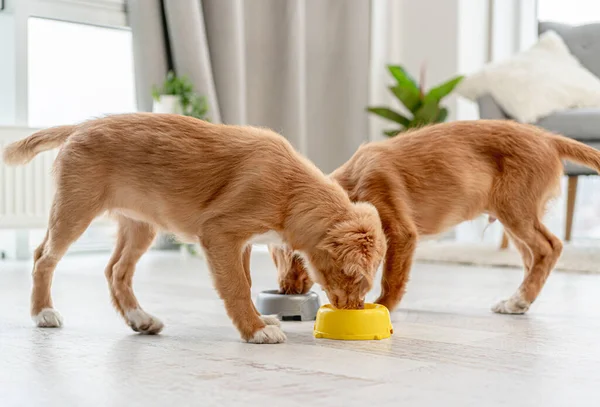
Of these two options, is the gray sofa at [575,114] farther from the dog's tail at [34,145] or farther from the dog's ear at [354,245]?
the dog's tail at [34,145]

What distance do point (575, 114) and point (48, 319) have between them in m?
3.27

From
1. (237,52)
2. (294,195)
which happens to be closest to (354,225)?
(294,195)

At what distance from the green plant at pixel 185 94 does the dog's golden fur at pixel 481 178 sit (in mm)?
2112

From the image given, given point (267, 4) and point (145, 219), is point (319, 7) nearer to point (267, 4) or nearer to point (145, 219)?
point (267, 4)

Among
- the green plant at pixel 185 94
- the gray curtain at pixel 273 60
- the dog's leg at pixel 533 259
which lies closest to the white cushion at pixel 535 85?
the gray curtain at pixel 273 60

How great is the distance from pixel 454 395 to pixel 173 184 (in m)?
0.98

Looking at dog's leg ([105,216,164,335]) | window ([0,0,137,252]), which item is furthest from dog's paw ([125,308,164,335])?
window ([0,0,137,252])

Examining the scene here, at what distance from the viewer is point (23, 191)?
4.49 m

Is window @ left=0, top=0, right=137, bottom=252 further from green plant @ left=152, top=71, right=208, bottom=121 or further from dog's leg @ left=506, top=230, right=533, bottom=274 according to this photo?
dog's leg @ left=506, top=230, right=533, bottom=274

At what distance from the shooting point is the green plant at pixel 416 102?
18.2ft

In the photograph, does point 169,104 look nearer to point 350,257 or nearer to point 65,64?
point 65,64

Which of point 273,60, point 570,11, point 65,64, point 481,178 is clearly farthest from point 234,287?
point 570,11

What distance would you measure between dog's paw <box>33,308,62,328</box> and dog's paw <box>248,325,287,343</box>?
23.1 inches

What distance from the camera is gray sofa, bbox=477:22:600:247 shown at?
14.3 ft
